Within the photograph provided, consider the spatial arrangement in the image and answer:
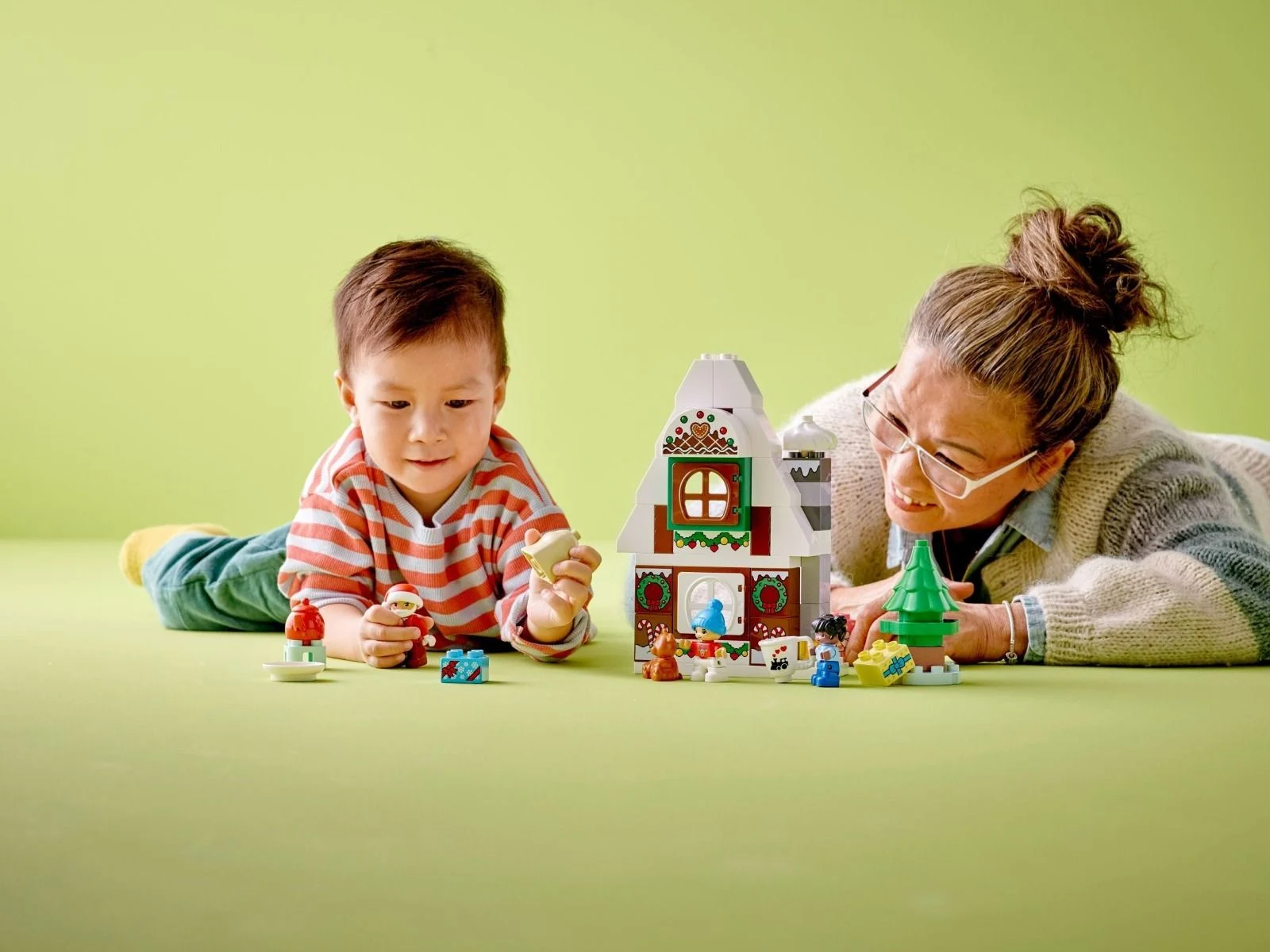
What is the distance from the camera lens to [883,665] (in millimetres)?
1552

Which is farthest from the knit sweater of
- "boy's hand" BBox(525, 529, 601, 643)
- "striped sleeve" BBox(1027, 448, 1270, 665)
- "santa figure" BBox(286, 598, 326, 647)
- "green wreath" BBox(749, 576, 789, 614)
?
"santa figure" BBox(286, 598, 326, 647)

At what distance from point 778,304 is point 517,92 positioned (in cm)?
84

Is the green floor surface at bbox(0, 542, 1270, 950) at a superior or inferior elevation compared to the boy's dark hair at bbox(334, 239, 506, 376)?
inferior

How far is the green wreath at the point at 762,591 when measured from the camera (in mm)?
1582

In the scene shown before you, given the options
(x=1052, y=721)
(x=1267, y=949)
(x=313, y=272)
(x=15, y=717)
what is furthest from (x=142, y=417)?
(x=1267, y=949)

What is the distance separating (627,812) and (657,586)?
61 centimetres

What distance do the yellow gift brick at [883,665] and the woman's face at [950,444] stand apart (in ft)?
0.82

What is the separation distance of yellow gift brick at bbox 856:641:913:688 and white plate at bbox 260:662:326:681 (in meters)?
0.55

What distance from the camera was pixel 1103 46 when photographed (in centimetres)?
371

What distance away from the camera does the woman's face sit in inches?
67.5

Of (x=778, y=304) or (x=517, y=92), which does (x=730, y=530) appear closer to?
(x=778, y=304)

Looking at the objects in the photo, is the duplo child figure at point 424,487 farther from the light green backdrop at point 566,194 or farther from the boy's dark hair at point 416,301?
the light green backdrop at point 566,194

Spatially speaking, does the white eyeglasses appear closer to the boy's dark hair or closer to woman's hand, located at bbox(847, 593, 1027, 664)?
woman's hand, located at bbox(847, 593, 1027, 664)

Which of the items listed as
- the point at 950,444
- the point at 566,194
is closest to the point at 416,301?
the point at 950,444
